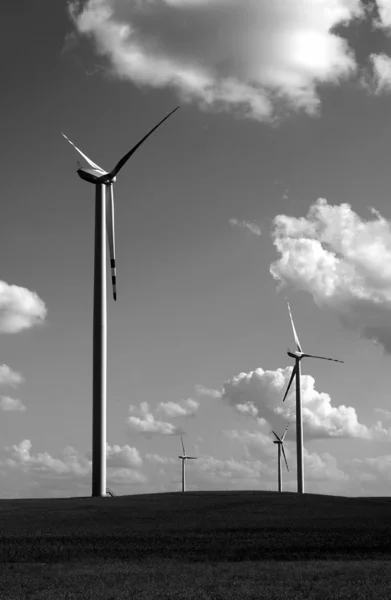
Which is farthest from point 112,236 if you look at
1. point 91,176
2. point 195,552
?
point 195,552

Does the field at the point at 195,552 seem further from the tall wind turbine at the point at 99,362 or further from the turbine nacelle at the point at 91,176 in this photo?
the turbine nacelle at the point at 91,176

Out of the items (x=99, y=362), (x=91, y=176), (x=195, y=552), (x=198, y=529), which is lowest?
(x=195, y=552)

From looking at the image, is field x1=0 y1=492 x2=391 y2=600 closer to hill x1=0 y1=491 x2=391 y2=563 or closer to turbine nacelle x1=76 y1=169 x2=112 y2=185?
hill x1=0 y1=491 x2=391 y2=563

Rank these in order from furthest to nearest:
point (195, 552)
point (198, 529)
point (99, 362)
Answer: point (99, 362)
point (198, 529)
point (195, 552)

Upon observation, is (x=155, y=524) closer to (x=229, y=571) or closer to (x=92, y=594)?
(x=229, y=571)

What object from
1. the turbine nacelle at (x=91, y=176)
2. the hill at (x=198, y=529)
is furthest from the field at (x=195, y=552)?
the turbine nacelle at (x=91, y=176)

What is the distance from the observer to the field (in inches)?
1464

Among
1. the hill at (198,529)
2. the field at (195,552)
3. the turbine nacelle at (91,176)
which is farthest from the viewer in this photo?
the turbine nacelle at (91,176)

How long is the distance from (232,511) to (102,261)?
3689cm

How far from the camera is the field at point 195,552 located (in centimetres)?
3719

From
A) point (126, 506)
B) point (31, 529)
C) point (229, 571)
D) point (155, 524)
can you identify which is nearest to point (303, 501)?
point (126, 506)

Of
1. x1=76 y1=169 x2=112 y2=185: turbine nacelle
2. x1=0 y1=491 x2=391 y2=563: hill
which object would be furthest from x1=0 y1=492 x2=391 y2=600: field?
x1=76 y1=169 x2=112 y2=185: turbine nacelle

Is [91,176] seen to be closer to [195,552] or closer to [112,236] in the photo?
[112,236]

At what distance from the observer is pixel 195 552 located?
49938 mm
